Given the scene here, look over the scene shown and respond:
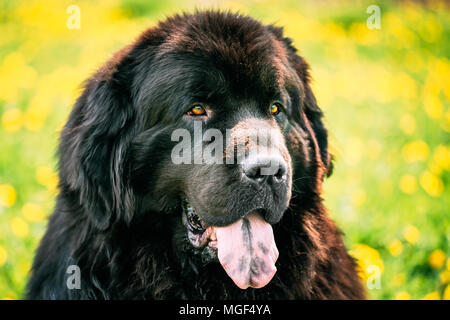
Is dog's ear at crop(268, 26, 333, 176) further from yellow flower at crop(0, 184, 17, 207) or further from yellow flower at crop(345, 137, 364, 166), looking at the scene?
yellow flower at crop(0, 184, 17, 207)

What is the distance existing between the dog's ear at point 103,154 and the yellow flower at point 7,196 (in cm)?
168

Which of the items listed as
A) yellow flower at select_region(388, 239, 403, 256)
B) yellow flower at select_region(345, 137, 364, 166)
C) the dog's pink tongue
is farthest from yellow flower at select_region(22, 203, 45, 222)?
yellow flower at select_region(345, 137, 364, 166)

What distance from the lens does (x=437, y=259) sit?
3.25m

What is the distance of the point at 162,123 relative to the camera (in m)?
2.39

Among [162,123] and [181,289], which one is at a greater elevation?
[162,123]

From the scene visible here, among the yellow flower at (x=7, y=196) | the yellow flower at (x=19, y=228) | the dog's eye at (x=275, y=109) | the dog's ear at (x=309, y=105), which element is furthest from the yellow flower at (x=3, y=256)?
the dog's ear at (x=309, y=105)

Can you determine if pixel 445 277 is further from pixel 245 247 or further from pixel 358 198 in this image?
pixel 245 247

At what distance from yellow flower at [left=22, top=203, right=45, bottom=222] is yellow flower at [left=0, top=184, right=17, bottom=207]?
0.15m

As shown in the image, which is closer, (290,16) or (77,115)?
(77,115)

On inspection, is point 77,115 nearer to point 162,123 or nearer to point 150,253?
point 162,123

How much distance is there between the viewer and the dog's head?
7.29ft

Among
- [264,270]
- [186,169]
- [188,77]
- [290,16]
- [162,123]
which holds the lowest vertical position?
[264,270]

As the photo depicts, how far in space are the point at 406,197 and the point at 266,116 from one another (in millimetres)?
2123
